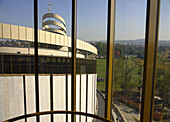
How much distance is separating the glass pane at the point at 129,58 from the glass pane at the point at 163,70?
0.25 m

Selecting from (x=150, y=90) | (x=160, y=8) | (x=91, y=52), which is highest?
(x=160, y=8)

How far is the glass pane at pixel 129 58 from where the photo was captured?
1.88 metres

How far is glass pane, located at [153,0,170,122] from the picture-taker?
158cm

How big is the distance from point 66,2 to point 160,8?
70.7 inches

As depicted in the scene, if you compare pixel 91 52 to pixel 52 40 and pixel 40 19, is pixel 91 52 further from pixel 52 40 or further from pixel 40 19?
pixel 40 19

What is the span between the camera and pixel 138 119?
1.87 m

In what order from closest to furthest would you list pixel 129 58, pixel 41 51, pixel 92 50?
pixel 129 58, pixel 92 50, pixel 41 51

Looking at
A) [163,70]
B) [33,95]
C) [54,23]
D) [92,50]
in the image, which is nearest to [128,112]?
[163,70]

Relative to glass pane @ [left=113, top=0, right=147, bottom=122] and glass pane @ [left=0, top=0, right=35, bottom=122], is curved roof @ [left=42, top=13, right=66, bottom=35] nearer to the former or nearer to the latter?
glass pane @ [left=0, top=0, right=35, bottom=122]

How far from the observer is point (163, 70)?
5.37 feet

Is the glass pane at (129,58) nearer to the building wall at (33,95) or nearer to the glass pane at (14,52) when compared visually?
the building wall at (33,95)

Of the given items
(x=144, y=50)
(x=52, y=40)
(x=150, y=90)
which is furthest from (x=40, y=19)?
(x=150, y=90)

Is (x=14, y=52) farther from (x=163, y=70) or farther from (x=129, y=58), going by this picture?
(x=163, y=70)

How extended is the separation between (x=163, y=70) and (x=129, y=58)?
53 centimetres
